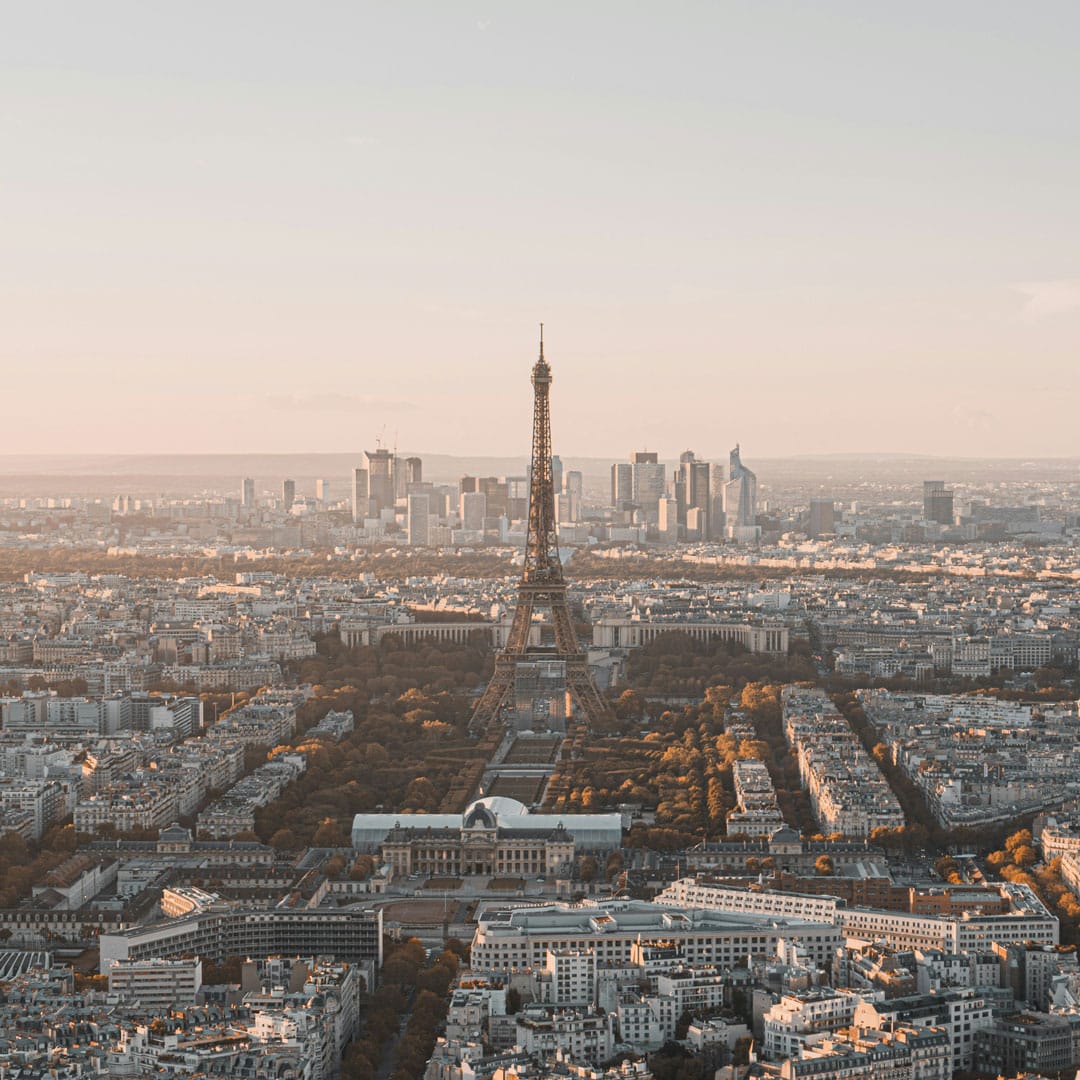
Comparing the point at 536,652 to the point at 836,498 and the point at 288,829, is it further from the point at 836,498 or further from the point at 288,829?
the point at 836,498

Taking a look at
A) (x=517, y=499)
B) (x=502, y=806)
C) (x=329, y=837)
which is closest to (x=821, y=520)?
(x=517, y=499)

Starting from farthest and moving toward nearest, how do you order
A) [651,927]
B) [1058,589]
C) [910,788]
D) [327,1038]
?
[1058,589], [910,788], [651,927], [327,1038]

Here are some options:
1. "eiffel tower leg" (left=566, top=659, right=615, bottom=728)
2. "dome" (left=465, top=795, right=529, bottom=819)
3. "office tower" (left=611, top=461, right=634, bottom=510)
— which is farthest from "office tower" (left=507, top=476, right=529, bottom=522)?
"dome" (left=465, top=795, right=529, bottom=819)

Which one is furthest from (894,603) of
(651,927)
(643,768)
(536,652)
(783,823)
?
(651,927)

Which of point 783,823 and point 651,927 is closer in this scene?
point 651,927

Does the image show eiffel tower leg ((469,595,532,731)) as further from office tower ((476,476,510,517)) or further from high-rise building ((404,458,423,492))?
high-rise building ((404,458,423,492))

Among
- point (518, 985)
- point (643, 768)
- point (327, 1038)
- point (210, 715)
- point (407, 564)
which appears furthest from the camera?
point (407, 564)
